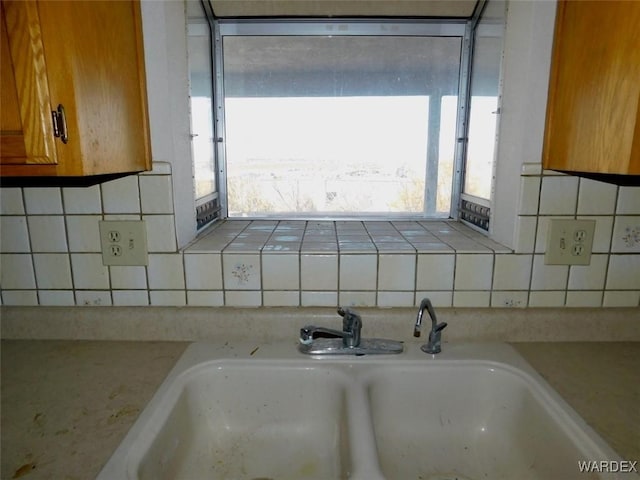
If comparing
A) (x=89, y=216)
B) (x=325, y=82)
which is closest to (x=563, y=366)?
(x=325, y=82)

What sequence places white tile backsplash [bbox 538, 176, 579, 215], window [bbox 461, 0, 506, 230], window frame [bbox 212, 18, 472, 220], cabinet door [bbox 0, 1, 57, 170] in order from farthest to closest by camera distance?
window frame [bbox 212, 18, 472, 220] < window [bbox 461, 0, 506, 230] < white tile backsplash [bbox 538, 176, 579, 215] < cabinet door [bbox 0, 1, 57, 170]

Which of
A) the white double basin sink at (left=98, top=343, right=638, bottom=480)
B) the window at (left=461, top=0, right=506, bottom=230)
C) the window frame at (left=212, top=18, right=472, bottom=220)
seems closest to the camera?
the white double basin sink at (left=98, top=343, right=638, bottom=480)

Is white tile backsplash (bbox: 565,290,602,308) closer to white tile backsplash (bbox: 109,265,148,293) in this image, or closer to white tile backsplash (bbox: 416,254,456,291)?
white tile backsplash (bbox: 416,254,456,291)

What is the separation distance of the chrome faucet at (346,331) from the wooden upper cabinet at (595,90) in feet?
1.85

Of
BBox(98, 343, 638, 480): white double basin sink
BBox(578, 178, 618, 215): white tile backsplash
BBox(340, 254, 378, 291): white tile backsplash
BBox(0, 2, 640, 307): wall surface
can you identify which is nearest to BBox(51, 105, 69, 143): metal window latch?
BBox(0, 2, 640, 307): wall surface

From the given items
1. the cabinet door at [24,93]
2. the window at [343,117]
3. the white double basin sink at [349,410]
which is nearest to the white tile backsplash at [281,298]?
the white double basin sink at [349,410]

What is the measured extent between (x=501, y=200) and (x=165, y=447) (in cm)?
97

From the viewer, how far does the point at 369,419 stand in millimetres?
737

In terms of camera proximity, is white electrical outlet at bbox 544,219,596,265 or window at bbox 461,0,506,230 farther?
window at bbox 461,0,506,230

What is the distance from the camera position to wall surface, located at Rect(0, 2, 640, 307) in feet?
3.08

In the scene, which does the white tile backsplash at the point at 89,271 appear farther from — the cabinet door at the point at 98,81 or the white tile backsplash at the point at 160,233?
the cabinet door at the point at 98,81

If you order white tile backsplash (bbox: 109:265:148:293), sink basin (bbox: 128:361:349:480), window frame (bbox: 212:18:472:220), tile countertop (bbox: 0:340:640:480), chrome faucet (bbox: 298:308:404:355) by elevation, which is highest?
window frame (bbox: 212:18:472:220)

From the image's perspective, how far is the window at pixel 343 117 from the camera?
1.25m

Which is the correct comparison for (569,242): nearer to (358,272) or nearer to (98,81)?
(358,272)
